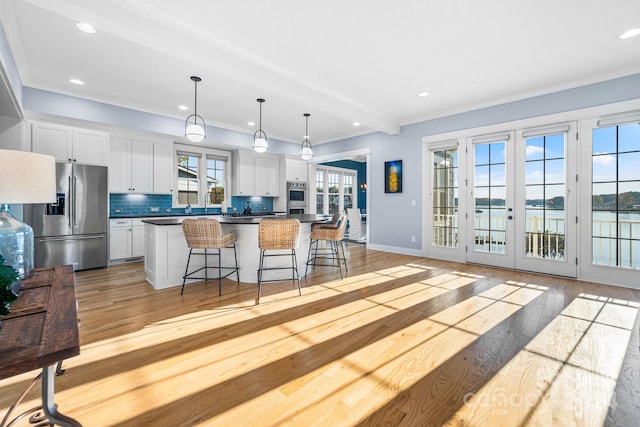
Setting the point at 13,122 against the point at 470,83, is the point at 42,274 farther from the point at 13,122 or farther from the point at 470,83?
the point at 470,83

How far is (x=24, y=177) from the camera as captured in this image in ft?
4.26

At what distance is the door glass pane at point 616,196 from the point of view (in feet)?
11.9

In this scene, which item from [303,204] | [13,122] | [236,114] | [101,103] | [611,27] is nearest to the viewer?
[611,27]

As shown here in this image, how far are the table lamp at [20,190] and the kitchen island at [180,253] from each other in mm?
2092

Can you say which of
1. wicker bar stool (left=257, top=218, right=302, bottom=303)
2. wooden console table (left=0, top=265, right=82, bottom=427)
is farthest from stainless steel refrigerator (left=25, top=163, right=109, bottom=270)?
wooden console table (left=0, top=265, right=82, bottom=427)

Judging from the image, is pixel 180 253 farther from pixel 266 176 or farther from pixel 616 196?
pixel 616 196

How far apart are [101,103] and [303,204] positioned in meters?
4.72

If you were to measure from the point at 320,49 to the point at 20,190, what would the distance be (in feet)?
9.82

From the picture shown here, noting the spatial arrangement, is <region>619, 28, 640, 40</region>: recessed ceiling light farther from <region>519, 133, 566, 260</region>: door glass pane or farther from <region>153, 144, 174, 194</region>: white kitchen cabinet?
<region>153, 144, 174, 194</region>: white kitchen cabinet

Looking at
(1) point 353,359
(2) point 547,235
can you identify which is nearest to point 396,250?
(2) point 547,235

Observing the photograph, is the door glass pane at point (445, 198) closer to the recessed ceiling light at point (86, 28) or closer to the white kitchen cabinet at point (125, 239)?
the recessed ceiling light at point (86, 28)

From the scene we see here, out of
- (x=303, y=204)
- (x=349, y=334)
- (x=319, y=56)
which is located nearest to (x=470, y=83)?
(x=319, y=56)


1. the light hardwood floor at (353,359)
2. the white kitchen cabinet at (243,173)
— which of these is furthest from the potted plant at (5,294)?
the white kitchen cabinet at (243,173)

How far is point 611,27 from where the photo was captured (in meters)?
2.84
